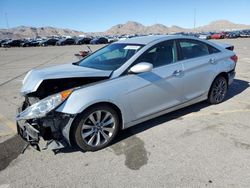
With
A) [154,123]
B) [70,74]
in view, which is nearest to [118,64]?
[70,74]

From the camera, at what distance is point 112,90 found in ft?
12.4

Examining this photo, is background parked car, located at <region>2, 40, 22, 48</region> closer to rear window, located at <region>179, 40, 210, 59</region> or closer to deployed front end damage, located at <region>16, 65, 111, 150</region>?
Result: rear window, located at <region>179, 40, 210, 59</region>

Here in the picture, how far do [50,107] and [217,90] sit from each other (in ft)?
12.2

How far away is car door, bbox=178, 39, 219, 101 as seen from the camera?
4812 millimetres

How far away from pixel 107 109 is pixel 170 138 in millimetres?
1144

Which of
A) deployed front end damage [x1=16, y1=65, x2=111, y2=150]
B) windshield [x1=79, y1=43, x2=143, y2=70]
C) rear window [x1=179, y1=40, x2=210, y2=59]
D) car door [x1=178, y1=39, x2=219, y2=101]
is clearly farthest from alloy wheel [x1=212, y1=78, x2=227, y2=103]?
deployed front end damage [x1=16, y1=65, x2=111, y2=150]

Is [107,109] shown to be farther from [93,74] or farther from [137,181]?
[137,181]

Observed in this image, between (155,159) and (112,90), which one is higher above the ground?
(112,90)

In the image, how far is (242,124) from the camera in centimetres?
459

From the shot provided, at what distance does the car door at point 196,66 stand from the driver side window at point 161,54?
205 millimetres

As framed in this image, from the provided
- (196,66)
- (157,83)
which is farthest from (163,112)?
(196,66)

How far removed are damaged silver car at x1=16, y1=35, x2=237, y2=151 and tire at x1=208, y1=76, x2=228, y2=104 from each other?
275mm

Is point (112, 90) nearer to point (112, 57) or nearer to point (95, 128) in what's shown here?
point (95, 128)

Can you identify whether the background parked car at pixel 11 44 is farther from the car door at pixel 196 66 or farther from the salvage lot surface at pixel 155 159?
the car door at pixel 196 66
